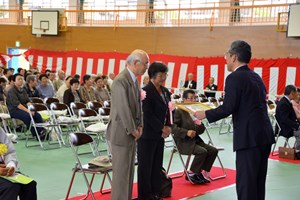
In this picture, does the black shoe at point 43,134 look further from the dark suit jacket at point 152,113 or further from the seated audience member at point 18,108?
the dark suit jacket at point 152,113

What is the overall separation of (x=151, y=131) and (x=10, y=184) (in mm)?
→ 1620

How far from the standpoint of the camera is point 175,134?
556cm

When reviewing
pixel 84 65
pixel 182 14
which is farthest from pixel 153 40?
pixel 84 65

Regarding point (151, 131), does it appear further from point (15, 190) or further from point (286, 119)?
point (286, 119)

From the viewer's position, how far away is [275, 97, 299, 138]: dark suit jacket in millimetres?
7656

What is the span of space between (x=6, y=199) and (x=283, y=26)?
13323 mm

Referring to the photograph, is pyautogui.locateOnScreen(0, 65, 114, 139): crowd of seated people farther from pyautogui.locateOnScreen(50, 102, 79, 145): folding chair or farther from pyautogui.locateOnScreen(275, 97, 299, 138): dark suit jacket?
pyautogui.locateOnScreen(275, 97, 299, 138): dark suit jacket

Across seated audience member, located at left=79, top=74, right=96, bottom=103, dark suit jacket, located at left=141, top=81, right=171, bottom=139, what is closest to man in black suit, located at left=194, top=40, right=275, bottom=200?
dark suit jacket, located at left=141, top=81, right=171, bottom=139

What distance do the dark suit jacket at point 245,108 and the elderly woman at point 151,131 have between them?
3.96ft

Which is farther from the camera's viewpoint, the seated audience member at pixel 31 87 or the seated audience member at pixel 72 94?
the seated audience member at pixel 31 87

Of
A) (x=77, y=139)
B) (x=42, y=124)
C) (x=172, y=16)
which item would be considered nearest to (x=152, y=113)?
(x=77, y=139)

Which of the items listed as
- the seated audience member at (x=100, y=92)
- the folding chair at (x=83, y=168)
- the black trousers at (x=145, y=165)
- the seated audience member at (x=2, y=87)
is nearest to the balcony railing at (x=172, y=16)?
the seated audience member at (x=100, y=92)

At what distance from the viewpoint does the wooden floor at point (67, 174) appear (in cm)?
523

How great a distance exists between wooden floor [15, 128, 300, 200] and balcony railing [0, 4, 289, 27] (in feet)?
29.5
